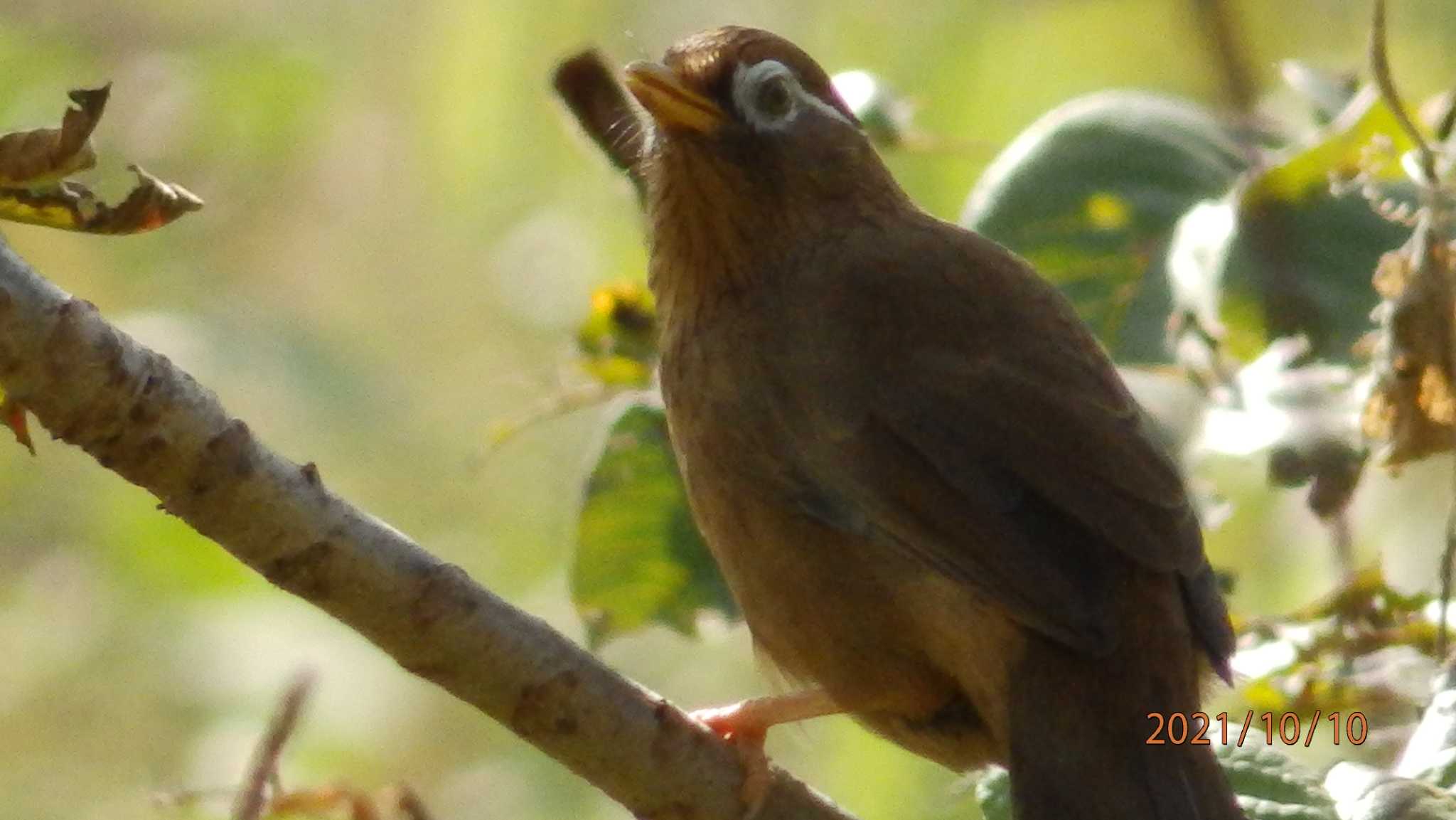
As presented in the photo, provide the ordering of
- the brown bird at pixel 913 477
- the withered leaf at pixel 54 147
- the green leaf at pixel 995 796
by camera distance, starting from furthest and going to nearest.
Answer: the brown bird at pixel 913 477
the green leaf at pixel 995 796
the withered leaf at pixel 54 147

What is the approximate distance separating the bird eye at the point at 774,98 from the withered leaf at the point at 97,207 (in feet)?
5.02

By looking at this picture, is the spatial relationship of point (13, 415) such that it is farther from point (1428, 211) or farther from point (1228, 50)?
point (1228, 50)

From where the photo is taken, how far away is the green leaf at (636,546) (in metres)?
3.94

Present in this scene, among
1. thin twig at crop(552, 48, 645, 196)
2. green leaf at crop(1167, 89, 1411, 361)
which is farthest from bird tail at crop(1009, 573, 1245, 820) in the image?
thin twig at crop(552, 48, 645, 196)

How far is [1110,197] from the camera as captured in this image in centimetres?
390

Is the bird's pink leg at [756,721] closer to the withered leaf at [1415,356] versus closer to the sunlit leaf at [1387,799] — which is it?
the sunlit leaf at [1387,799]

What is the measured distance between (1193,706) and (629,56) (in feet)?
10.3

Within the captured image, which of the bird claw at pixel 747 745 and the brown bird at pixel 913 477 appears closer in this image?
the bird claw at pixel 747 745

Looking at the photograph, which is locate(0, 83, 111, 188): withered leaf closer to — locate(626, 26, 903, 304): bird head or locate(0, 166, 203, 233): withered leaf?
locate(0, 166, 203, 233): withered leaf

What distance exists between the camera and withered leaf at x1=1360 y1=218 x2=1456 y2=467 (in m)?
3.24

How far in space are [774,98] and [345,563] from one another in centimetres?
166

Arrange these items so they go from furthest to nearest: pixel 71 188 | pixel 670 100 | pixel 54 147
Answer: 1. pixel 670 100
2. pixel 71 188
3. pixel 54 147

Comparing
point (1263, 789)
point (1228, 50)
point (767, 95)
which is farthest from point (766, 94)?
point (1263, 789)

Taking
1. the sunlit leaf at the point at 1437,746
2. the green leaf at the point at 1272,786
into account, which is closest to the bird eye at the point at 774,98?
the green leaf at the point at 1272,786
